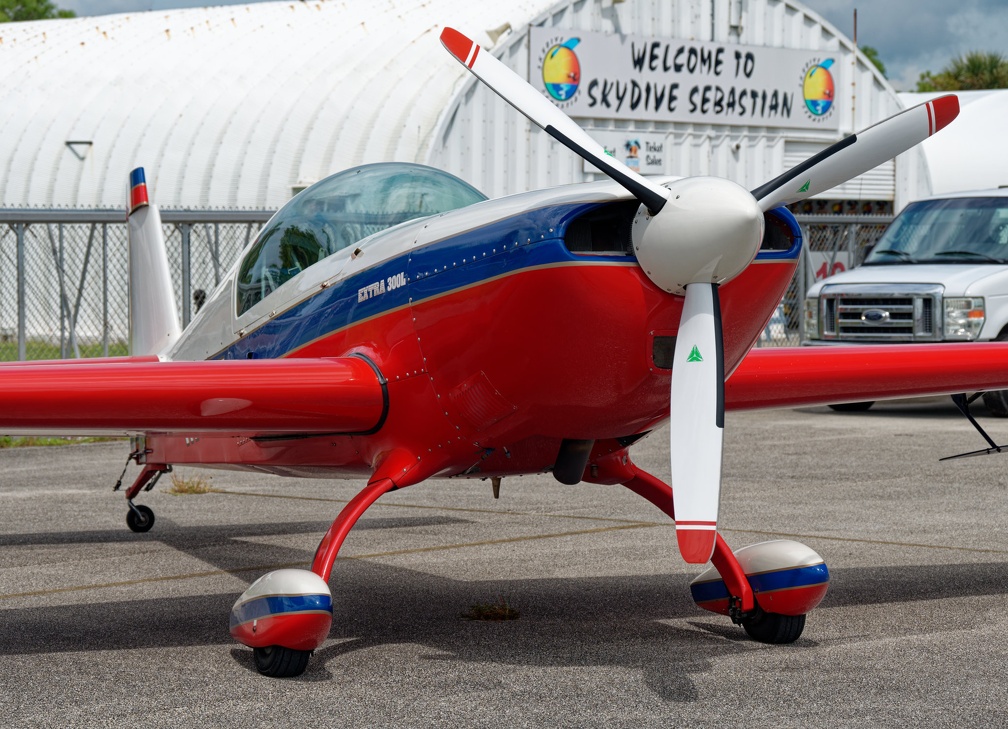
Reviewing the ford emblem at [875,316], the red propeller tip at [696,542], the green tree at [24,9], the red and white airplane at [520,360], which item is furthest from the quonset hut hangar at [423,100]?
the green tree at [24,9]

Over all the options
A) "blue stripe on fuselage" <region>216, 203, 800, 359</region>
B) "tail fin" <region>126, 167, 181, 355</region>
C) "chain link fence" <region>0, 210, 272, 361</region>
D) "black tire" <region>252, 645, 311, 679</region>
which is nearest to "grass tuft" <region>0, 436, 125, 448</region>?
"chain link fence" <region>0, 210, 272, 361</region>

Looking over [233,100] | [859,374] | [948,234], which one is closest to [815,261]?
[948,234]

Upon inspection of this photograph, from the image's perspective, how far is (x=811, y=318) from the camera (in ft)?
57.0

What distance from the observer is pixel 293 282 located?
6871mm

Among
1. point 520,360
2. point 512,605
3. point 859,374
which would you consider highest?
point 520,360

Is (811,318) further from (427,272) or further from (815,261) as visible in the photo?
(427,272)

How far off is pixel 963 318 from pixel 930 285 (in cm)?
54

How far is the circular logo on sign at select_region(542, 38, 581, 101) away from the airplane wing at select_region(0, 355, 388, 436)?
19.3 m

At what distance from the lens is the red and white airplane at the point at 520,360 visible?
5109 mm

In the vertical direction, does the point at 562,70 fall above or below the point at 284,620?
above

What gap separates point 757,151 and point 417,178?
21.5 metres

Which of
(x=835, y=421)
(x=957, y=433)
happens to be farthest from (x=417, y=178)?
(x=835, y=421)

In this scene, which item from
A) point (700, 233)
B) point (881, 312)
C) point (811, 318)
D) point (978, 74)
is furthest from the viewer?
point (978, 74)

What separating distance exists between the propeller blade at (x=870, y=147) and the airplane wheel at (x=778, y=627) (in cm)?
178
